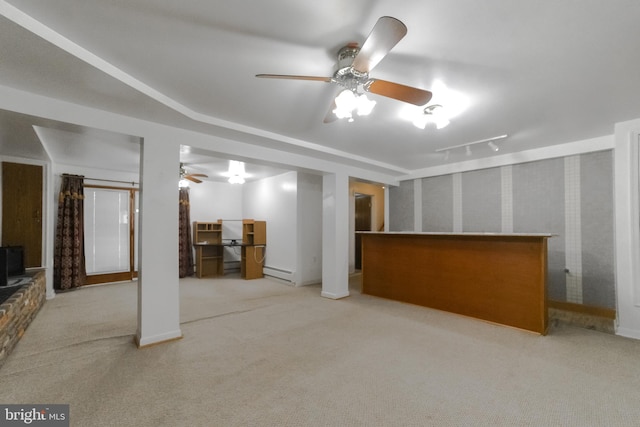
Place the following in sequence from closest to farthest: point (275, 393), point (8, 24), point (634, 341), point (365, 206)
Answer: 1. point (8, 24)
2. point (275, 393)
3. point (634, 341)
4. point (365, 206)

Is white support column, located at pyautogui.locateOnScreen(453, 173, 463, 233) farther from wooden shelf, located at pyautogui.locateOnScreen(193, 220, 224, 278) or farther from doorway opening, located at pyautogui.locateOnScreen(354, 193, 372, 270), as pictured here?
wooden shelf, located at pyautogui.locateOnScreen(193, 220, 224, 278)

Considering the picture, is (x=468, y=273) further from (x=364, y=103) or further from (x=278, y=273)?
(x=278, y=273)

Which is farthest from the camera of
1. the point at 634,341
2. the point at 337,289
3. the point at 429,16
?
the point at 337,289

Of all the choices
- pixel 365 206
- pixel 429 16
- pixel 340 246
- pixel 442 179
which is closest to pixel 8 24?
pixel 429 16

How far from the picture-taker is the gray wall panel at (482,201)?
4477mm

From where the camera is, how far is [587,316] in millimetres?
3512

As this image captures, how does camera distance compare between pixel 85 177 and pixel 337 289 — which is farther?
pixel 85 177

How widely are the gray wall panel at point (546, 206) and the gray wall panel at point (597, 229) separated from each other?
0.75 ft

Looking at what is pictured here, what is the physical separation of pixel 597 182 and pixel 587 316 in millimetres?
1759

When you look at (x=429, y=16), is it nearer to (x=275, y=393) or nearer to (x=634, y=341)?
(x=275, y=393)

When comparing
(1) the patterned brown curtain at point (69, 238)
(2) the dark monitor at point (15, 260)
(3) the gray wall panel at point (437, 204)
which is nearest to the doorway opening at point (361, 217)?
(3) the gray wall panel at point (437, 204)

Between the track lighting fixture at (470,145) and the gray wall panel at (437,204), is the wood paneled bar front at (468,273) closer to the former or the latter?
the track lighting fixture at (470,145)

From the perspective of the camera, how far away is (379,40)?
135 cm

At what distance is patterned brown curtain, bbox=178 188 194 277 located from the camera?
613 centimetres
